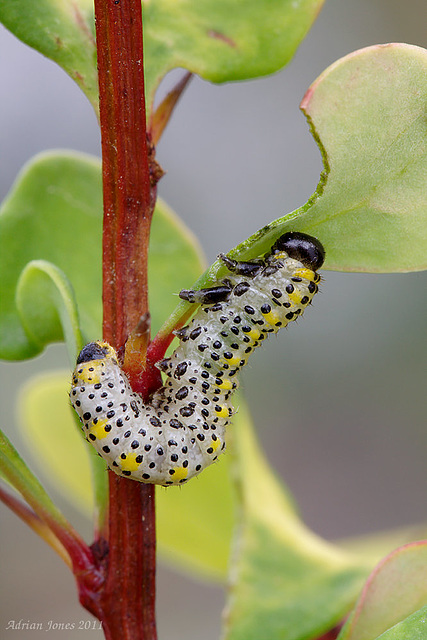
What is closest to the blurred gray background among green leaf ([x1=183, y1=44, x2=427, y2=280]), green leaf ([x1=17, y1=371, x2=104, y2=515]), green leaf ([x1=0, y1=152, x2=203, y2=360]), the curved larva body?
green leaf ([x1=17, y1=371, x2=104, y2=515])

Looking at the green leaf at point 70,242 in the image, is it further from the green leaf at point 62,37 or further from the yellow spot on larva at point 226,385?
the green leaf at point 62,37

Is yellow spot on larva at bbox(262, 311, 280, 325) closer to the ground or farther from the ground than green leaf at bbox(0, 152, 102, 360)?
closer to the ground

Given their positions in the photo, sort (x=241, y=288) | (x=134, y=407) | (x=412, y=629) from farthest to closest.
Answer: (x=241, y=288) < (x=134, y=407) < (x=412, y=629)

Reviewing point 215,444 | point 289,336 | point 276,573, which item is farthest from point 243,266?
point 289,336

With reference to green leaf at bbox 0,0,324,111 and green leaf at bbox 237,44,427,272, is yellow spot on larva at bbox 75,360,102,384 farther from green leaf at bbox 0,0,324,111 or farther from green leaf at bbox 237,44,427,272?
green leaf at bbox 0,0,324,111

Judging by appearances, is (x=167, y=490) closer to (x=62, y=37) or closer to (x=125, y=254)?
(x=125, y=254)
